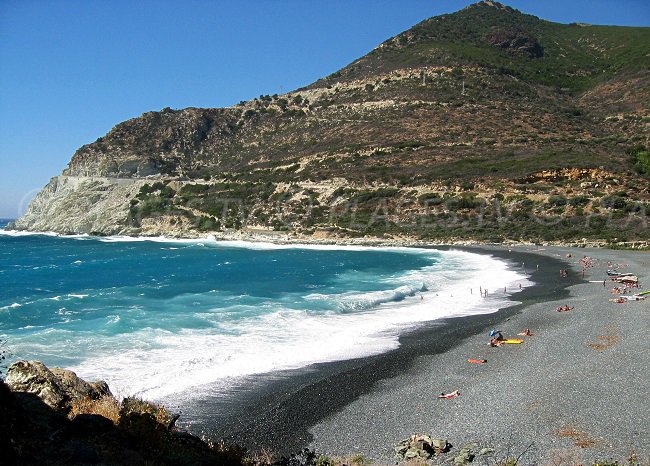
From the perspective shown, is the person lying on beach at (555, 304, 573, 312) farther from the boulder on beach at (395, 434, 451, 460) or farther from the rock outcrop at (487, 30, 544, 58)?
the rock outcrop at (487, 30, 544, 58)

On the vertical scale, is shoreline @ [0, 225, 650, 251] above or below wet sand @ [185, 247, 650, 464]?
above

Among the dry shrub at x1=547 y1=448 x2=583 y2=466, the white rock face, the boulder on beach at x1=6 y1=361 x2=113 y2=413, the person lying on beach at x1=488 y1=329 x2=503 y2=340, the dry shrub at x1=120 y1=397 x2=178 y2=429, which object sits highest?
the white rock face

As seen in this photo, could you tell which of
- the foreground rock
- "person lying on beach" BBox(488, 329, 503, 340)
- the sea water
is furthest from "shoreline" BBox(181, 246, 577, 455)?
the foreground rock

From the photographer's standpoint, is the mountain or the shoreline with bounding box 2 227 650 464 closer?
the shoreline with bounding box 2 227 650 464

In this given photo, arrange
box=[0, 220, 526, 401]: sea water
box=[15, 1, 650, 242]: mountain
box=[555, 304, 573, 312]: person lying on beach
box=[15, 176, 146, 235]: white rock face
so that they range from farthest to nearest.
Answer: box=[15, 176, 146, 235]: white rock face → box=[15, 1, 650, 242]: mountain → box=[555, 304, 573, 312]: person lying on beach → box=[0, 220, 526, 401]: sea water

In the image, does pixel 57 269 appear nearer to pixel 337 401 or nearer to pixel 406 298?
pixel 406 298

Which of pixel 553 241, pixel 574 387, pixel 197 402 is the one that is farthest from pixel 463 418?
pixel 553 241

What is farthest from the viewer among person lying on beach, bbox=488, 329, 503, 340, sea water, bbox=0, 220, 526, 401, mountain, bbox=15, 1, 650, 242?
mountain, bbox=15, 1, 650, 242

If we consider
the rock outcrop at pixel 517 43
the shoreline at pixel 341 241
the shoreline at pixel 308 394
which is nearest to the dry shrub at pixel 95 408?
the shoreline at pixel 308 394
